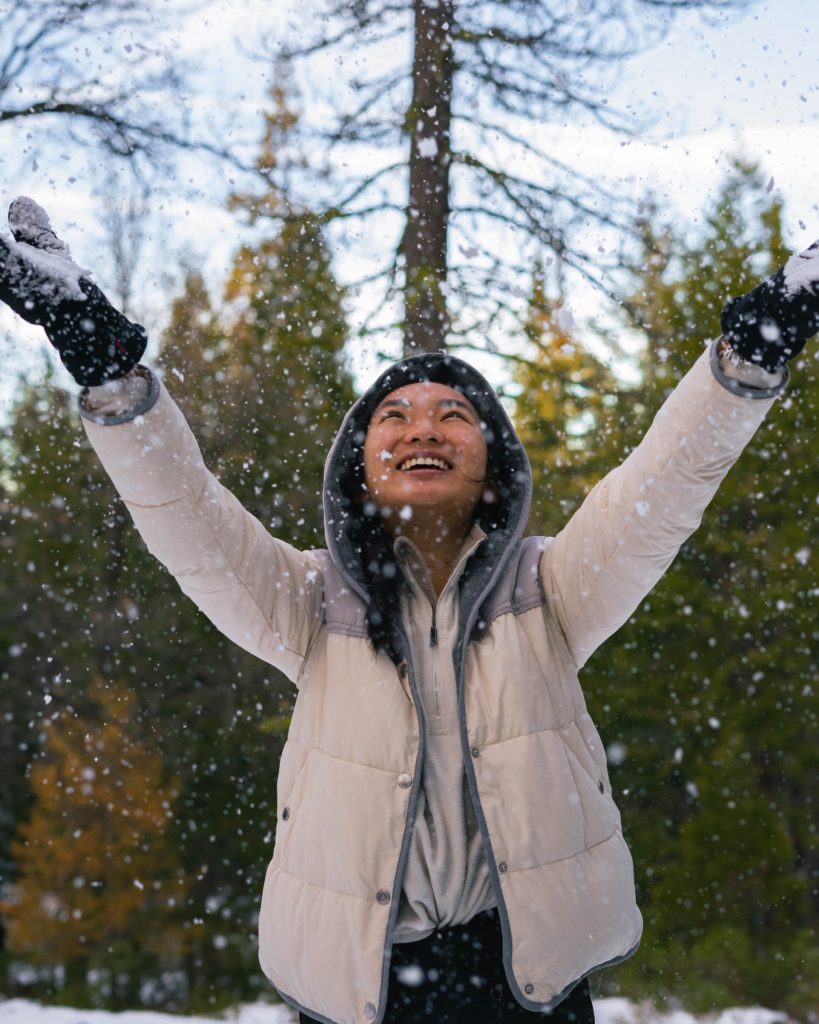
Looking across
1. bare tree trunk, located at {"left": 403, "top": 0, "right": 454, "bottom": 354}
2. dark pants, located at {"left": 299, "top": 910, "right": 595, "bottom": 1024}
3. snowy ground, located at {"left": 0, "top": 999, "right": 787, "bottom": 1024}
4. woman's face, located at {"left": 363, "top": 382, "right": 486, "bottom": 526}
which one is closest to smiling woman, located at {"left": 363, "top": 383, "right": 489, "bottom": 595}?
woman's face, located at {"left": 363, "top": 382, "right": 486, "bottom": 526}

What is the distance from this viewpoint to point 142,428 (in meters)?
1.53

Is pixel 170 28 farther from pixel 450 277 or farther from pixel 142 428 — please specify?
pixel 142 428

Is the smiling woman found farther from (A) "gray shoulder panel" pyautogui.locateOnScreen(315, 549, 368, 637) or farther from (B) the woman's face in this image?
(A) "gray shoulder panel" pyautogui.locateOnScreen(315, 549, 368, 637)

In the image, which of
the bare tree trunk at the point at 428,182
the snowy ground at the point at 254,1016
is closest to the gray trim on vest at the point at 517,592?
the bare tree trunk at the point at 428,182

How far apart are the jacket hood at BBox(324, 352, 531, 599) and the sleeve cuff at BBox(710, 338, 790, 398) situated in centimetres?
55

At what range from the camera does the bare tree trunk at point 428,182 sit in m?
4.63

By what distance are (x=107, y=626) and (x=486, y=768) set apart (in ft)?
18.2

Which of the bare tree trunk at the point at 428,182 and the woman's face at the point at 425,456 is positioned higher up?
the bare tree trunk at the point at 428,182

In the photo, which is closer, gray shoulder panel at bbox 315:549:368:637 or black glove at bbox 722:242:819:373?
black glove at bbox 722:242:819:373

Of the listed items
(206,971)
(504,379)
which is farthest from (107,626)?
(504,379)

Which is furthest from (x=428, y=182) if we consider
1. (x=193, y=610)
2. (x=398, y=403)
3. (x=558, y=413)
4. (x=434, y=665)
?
(x=434, y=665)

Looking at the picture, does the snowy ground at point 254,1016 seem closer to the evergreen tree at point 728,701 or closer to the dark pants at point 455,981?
the evergreen tree at point 728,701

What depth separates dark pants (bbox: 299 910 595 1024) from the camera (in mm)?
1682

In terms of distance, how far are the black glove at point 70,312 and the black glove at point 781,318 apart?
97 centimetres
